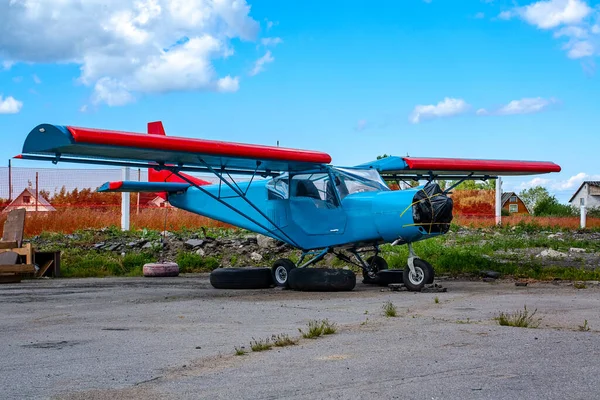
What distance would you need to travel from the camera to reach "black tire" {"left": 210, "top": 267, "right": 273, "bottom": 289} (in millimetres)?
13680

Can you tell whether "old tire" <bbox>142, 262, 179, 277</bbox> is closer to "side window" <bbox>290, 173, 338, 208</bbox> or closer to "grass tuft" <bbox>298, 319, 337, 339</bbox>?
"side window" <bbox>290, 173, 338, 208</bbox>

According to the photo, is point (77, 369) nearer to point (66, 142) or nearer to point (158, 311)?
point (158, 311)

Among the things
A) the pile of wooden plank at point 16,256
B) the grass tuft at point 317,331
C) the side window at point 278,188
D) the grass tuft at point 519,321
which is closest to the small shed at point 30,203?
the pile of wooden plank at point 16,256

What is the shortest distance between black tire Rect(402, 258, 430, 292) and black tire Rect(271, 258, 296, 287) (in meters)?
2.28

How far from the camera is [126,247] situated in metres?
20.1

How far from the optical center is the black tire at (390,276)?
13328mm

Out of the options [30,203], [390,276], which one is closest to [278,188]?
[390,276]

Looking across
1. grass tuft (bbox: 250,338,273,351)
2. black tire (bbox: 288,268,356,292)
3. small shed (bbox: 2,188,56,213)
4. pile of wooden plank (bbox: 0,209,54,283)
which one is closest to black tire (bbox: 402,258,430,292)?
black tire (bbox: 288,268,356,292)

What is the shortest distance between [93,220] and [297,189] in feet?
43.2

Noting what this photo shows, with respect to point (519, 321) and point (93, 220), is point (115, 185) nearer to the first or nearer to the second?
point (519, 321)

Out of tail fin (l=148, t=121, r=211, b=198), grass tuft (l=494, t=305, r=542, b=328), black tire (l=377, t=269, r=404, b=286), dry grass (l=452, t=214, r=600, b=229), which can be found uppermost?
tail fin (l=148, t=121, r=211, b=198)

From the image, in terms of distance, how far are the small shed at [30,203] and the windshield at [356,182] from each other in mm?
15498

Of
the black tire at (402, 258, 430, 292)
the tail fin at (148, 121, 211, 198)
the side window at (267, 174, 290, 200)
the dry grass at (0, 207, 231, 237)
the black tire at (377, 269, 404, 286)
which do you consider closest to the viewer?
the black tire at (402, 258, 430, 292)

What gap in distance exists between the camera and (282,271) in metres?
13.8
